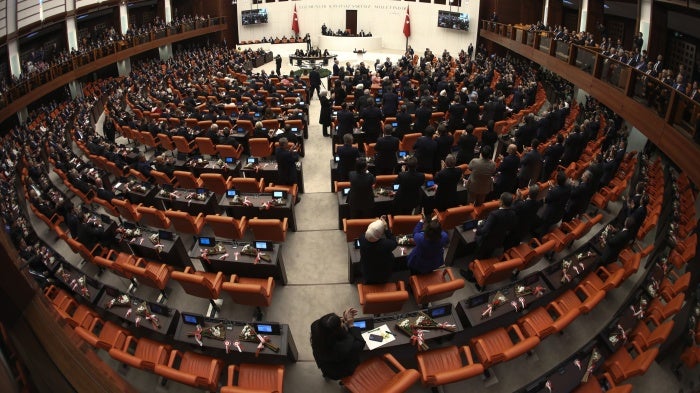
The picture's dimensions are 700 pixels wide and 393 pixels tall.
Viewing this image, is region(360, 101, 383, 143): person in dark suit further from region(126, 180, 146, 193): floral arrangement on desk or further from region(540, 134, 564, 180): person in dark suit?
region(126, 180, 146, 193): floral arrangement on desk

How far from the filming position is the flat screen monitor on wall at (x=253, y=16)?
34.3m

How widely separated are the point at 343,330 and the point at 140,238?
17.2ft

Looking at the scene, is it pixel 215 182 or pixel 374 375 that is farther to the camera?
pixel 215 182

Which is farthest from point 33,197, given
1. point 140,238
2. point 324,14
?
point 324,14

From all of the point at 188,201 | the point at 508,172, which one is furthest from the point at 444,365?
the point at 188,201

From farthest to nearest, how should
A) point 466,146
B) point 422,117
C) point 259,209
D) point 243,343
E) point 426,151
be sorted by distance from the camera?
point 422,117 < point 466,146 < point 426,151 < point 259,209 < point 243,343

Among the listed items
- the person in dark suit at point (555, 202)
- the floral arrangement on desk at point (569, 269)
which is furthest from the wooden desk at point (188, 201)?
the floral arrangement on desk at point (569, 269)

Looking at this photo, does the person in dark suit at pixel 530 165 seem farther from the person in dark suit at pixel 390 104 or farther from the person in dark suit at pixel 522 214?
the person in dark suit at pixel 390 104

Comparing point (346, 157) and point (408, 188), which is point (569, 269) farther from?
point (346, 157)

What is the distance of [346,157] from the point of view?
9.49m

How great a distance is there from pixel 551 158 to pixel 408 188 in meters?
4.72

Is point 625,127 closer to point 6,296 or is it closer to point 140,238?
point 140,238

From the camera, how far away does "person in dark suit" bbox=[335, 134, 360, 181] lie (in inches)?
365

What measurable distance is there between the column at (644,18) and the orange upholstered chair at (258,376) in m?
17.1
